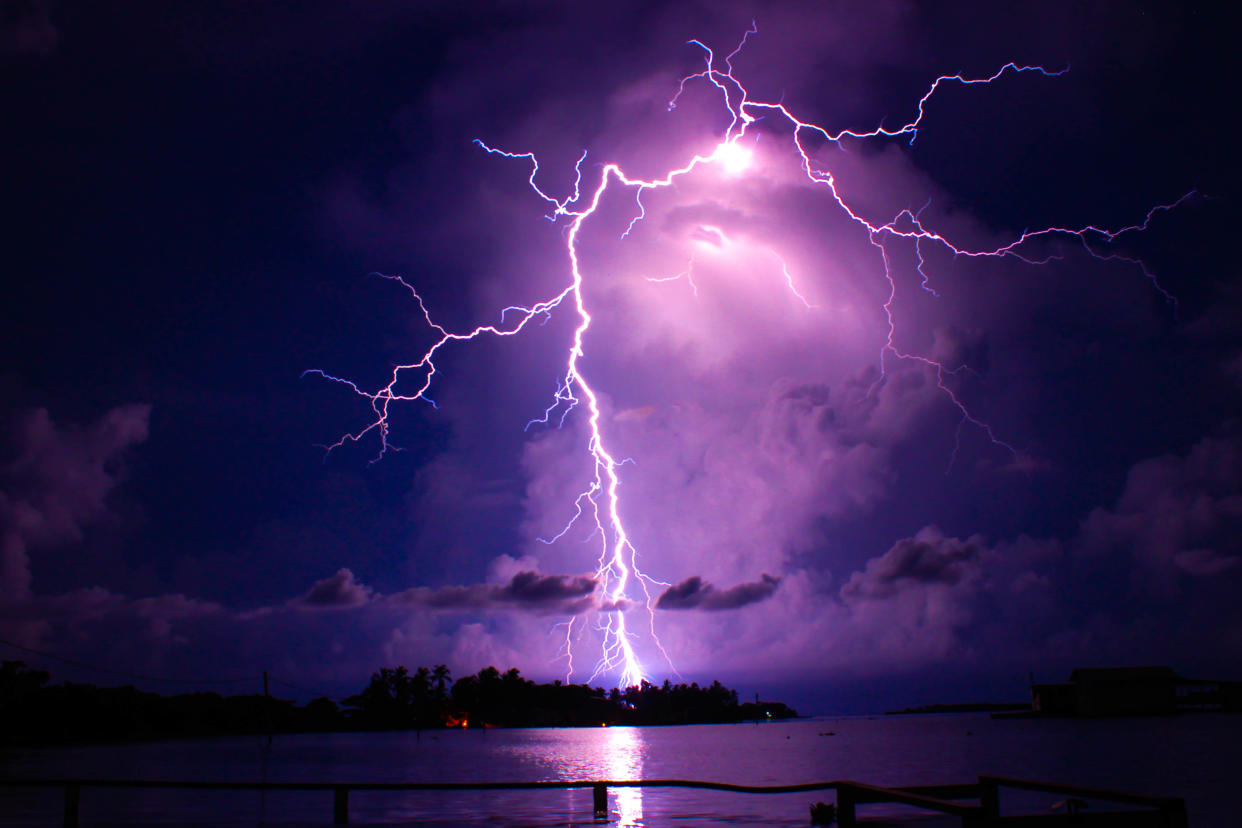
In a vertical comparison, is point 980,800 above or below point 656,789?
above

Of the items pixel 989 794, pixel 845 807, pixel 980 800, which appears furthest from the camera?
pixel 845 807

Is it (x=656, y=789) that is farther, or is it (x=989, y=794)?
(x=656, y=789)

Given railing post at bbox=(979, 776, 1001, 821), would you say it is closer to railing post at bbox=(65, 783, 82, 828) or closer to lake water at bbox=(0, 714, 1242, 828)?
lake water at bbox=(0, 714, 1242, 828)

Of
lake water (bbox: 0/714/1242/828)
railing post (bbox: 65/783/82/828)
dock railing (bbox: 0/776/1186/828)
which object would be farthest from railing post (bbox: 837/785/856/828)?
railing post (bbox: 65/783/82/828)


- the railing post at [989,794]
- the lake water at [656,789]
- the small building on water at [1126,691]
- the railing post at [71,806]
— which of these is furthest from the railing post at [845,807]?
the small building on water at [1126,691]

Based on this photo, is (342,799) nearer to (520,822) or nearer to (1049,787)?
(520,822)

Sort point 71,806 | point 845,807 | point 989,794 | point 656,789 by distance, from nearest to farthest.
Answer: point 989,794 < point 845,807 < point 71,806 < point 656,789

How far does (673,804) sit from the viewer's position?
22156mm

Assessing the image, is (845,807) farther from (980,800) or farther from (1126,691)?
(1126,691)

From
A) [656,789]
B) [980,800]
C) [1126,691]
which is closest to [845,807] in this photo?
[980,800]

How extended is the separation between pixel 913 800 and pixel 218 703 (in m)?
147

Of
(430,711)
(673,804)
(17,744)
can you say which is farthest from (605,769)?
(430,711)

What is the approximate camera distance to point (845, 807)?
10.6 m

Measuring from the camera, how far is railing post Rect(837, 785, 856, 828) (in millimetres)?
10469
